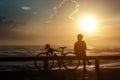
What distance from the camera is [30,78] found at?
1611 centimetres

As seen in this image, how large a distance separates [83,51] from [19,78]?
4761mm

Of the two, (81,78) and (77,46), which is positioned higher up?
(77,46)

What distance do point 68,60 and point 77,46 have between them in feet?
4.61

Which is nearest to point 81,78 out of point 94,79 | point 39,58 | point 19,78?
point 94,79

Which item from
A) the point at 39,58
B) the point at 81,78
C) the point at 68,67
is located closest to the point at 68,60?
the point at 68,67

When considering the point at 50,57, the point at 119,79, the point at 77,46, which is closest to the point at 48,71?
the point at 50,57

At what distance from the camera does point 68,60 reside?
66.9 ft

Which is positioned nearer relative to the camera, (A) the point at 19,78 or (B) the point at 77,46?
(A) the point at 19,78

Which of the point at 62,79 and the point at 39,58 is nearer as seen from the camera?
the point at 62,79

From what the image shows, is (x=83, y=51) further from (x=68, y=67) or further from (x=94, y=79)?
(x=94, y=79)

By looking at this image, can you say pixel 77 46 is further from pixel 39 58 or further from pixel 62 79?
pixel 62 79

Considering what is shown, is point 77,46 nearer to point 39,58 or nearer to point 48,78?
point 39,58

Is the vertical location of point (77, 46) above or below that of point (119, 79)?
above

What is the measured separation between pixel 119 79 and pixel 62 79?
8.72 feet
